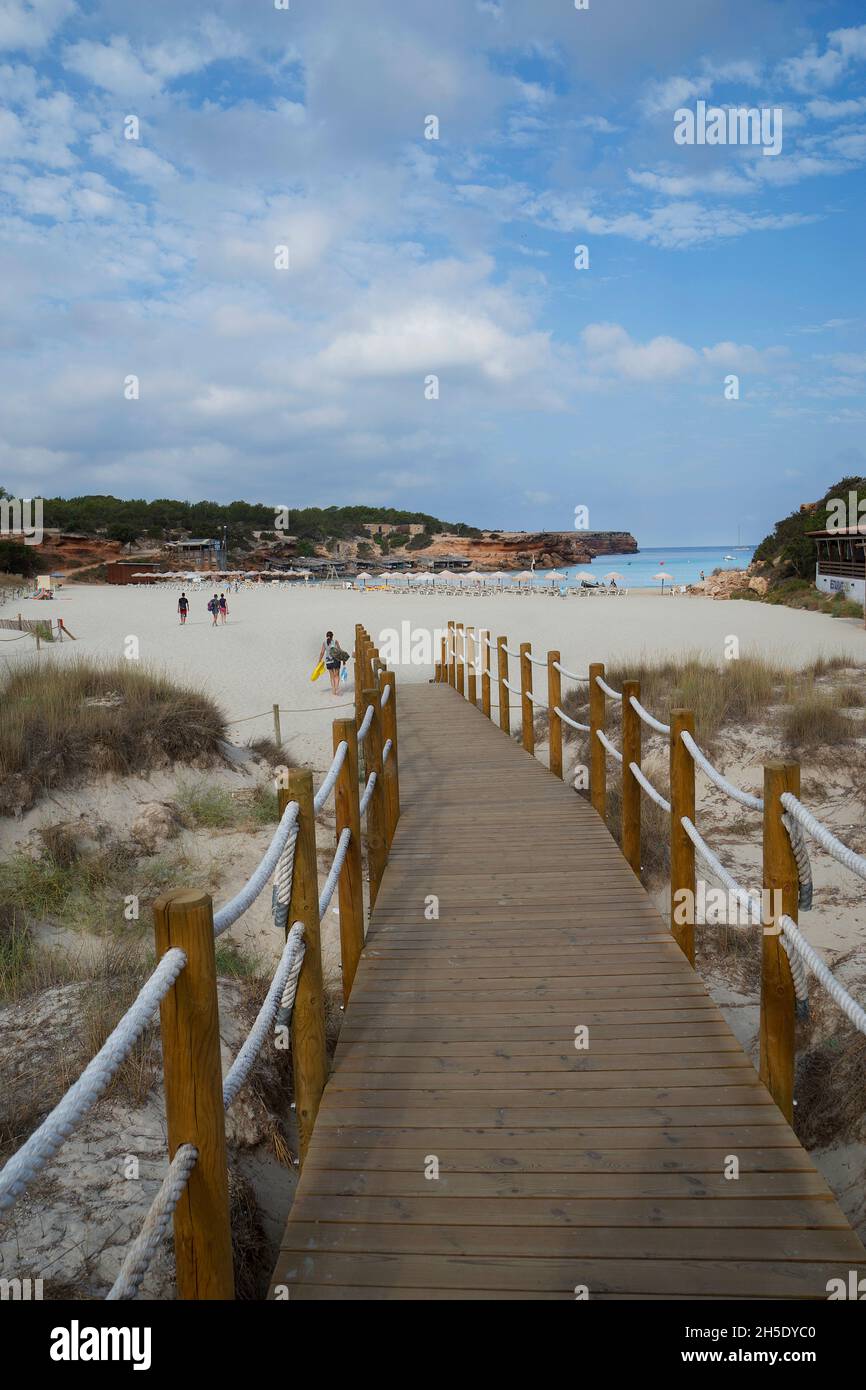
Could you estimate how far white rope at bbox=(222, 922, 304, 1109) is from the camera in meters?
2.30

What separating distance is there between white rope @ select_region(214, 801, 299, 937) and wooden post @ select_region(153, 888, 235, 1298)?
30 cm

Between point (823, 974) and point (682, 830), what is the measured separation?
1679 mm

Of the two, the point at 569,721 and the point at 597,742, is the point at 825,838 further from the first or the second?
the point at 569,721

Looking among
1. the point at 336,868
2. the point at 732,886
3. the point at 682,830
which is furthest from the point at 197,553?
the point at 732,886

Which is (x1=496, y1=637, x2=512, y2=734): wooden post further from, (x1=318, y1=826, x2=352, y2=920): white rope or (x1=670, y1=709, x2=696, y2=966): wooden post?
(x1=318, y1=826, x2=352, y2=920): white rope

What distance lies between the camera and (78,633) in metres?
30.4

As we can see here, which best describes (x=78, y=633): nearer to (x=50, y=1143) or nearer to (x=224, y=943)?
(x=224, y=943)

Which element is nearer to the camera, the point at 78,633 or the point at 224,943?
the point at 224,943

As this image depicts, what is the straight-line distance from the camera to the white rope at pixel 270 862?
231 centimetres

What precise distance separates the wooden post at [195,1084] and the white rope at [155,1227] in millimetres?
40

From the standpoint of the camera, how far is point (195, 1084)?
1.94m

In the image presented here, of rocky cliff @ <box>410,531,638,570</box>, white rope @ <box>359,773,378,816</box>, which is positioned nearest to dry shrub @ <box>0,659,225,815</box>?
white rope @ <box>359,773,378,816</box>
